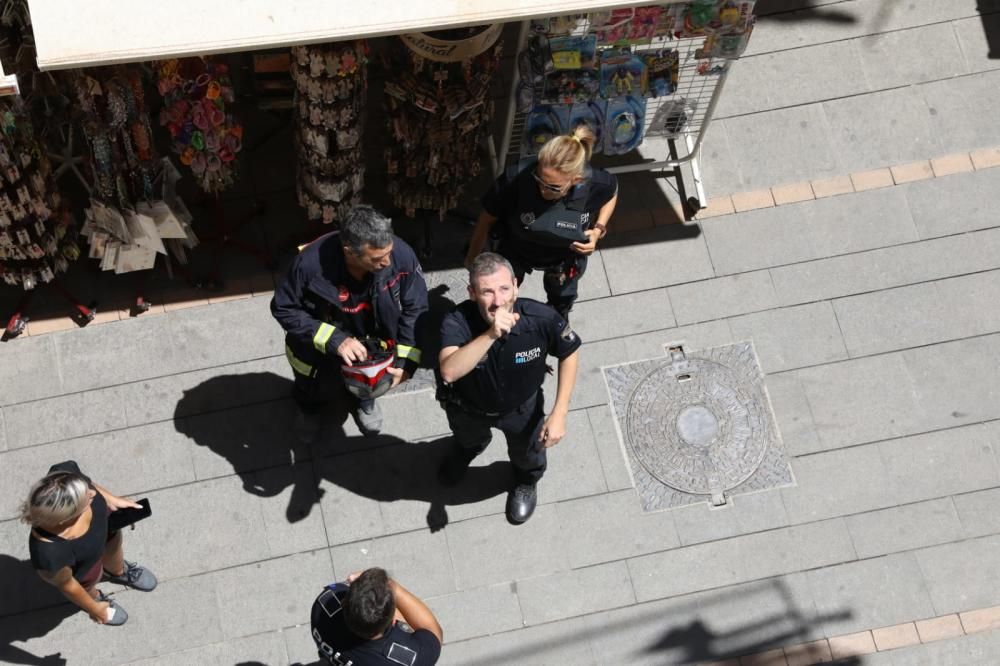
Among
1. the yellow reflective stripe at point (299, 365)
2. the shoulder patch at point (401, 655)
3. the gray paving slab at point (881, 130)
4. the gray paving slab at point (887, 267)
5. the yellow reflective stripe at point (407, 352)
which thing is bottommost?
the shoulder patch at point (401, 655)

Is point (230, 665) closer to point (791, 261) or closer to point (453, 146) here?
point (453, 146)

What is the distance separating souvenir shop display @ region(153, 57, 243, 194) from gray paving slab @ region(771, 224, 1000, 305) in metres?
3.95

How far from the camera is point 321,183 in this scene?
6473mm

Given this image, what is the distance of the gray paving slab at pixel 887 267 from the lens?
7414 mm

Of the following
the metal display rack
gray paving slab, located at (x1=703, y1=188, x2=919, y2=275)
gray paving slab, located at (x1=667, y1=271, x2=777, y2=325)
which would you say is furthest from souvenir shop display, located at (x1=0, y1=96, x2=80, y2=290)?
gray paving slab, located at (x1=703, y1=188, x2=919, y2=275)

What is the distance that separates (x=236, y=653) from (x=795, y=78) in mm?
5945

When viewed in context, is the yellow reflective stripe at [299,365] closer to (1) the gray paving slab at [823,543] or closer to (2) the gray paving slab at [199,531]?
(2) the gray paving slab at [199,531]

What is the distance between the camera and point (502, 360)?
5305 millimetres

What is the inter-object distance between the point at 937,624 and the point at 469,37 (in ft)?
15.6

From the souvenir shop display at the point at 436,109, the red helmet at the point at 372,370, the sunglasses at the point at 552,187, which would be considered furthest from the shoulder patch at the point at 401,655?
the souvenir shop display at the point at 436,109

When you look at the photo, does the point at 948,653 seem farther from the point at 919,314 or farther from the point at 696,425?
the point at 919,314

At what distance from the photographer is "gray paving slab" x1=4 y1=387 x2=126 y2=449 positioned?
6625mm

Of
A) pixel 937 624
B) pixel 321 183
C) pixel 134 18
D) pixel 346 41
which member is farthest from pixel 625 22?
pixel 937 624

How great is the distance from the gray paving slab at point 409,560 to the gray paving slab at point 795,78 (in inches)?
159
